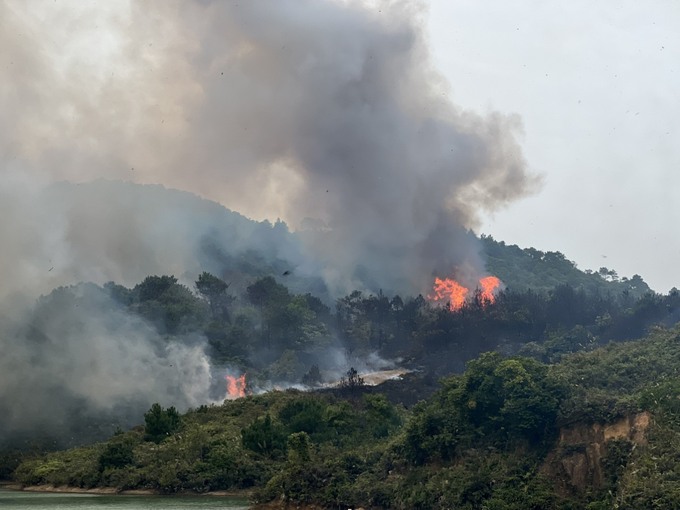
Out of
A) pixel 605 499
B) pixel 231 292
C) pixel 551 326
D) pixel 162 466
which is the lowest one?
pixel 605 499

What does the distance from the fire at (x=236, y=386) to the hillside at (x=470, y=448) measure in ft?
104

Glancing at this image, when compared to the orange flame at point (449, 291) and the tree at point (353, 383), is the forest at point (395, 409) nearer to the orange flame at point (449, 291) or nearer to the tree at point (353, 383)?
the tree at point (353, 383)

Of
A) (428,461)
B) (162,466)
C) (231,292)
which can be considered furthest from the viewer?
(231,292)

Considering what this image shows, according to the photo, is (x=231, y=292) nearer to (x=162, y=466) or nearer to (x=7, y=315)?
(x=7, y=315)

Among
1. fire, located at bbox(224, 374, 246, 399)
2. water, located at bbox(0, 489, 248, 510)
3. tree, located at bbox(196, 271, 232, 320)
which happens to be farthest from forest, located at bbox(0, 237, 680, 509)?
water, located at bbox(0, 489, 248, 510)

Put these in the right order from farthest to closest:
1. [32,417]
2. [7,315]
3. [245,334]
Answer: [245,334], [7,315], [32,417]

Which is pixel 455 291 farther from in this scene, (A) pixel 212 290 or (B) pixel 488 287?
(A) pixel 212 290

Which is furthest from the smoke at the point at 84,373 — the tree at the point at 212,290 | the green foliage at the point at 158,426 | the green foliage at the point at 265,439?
the green foliage at the point at 265,439

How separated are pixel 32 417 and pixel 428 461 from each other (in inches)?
2298

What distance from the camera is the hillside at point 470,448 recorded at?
1993 inches

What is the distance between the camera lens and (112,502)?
6681 centimetres

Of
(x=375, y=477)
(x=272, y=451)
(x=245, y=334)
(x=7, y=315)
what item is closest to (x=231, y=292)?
(x=245, y=334)

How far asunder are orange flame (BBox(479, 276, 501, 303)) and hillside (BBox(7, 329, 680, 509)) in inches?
2178

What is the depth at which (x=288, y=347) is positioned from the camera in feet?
444
